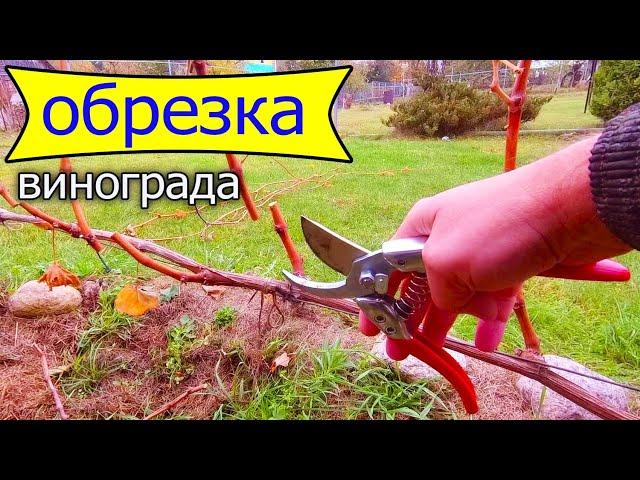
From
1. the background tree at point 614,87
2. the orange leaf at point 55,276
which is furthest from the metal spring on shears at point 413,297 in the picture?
the orange leaf at point 55,276

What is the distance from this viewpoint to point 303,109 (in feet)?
2.52

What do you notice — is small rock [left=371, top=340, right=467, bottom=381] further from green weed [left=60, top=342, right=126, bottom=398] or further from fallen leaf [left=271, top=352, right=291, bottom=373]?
green weed [left=60, top=342, right=126, bottom=398]

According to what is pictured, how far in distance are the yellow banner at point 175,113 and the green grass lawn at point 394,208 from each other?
3 cm

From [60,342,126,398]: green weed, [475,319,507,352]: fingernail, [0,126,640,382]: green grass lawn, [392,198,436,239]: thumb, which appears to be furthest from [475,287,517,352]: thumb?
[60,342,126,398]: green weed

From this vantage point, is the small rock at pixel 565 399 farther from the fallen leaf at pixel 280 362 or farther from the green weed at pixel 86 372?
the green weed at pixel 86 372

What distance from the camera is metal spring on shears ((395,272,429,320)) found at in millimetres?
572

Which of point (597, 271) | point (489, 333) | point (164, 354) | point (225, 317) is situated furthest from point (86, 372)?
point (597, 271)

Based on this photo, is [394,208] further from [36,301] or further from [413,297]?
[36,301]

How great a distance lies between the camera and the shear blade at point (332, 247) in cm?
61

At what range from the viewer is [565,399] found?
0.83 metres

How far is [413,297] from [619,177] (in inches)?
10.6

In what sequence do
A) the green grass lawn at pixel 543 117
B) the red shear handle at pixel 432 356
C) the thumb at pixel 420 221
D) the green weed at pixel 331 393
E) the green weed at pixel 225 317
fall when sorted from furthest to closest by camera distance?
the green weed at pixel 225 317, the green weed at pixel 331 393, the green grass lawn at pixel 543 117, the red shear handle at pixel 432 356, the thumb at pixel 420 221
